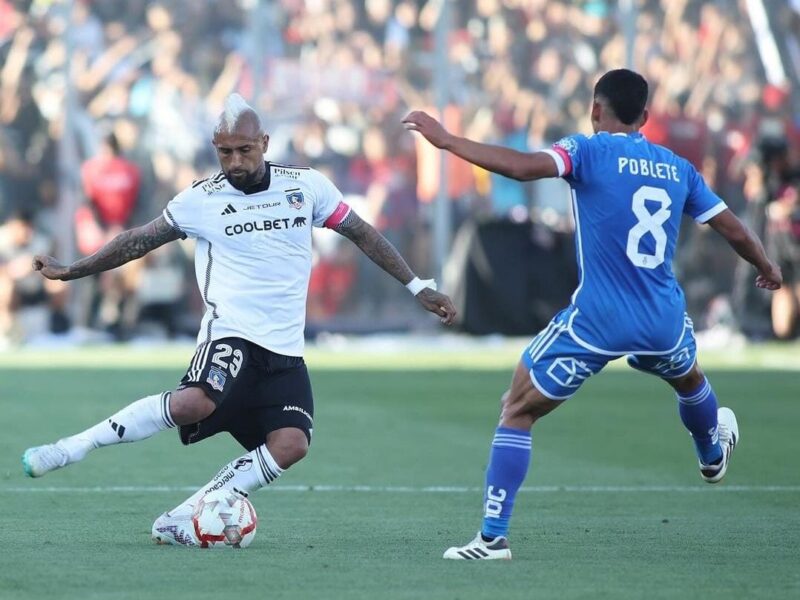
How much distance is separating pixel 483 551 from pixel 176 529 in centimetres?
143

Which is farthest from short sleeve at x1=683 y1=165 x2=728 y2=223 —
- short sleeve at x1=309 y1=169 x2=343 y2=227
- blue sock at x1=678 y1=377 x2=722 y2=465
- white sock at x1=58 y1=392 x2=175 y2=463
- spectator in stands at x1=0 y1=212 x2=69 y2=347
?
spectator in stands at x1=0 y1=212 x2=69 y2=347

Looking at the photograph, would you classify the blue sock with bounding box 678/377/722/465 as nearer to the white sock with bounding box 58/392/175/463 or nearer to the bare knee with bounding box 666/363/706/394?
the bare knee with bounding box 666/363/706/394

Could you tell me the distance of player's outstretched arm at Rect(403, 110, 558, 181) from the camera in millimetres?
7184

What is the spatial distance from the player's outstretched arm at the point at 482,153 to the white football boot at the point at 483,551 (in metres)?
1.56

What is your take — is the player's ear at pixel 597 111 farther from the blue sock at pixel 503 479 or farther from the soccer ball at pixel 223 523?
the soccer ball at pixel 223 523

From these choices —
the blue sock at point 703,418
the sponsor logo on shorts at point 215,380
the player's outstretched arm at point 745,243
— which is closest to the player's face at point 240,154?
the sponsor logo on shorts at point 215,380

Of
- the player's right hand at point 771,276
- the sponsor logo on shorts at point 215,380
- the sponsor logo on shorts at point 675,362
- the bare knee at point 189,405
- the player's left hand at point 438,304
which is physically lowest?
the bare knee at point 189,405

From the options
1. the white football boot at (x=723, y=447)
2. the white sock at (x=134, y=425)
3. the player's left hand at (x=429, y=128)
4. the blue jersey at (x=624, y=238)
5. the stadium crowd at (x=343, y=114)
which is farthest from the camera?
the stadium crowd at (x=343, y=114)

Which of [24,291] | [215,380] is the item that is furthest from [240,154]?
[24,291]

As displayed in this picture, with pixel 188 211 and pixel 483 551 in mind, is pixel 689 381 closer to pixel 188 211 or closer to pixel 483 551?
pixel 483 551

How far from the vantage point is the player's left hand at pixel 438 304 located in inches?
322

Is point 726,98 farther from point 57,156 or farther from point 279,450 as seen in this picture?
point 279,450

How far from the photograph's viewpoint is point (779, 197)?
22.6 metres

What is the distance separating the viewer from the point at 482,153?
7.24m
